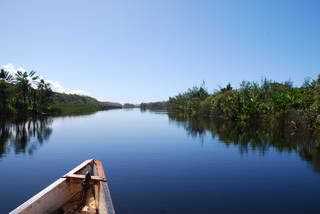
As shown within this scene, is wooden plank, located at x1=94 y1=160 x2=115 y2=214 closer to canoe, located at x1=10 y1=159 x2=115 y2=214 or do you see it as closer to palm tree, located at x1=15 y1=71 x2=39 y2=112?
canoe, located at x1=10 y1=159 x2=115 y2=214

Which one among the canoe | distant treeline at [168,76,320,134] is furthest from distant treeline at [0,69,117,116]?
the canoe

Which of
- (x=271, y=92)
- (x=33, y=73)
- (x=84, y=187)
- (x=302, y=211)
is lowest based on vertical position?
(x=302, y=211)

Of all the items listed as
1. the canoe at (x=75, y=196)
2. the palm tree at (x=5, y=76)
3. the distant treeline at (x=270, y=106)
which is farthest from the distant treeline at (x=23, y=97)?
the canoe at (x=75, y=196)

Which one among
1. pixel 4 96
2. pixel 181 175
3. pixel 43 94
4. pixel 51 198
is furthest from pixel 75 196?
pixel 43 94

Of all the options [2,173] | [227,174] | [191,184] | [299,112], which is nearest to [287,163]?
[227,174]

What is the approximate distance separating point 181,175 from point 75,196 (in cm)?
860

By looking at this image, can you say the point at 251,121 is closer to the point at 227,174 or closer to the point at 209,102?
the point at 209,102

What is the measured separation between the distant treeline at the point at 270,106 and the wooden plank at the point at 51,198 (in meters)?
25.8

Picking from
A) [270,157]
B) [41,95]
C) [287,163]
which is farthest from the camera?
[41,95]

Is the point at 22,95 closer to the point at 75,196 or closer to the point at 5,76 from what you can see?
the point at 5,76

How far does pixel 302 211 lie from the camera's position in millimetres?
12234

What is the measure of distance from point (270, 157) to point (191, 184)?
9.26m

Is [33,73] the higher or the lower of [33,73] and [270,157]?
the higher

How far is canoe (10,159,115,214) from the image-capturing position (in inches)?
333
